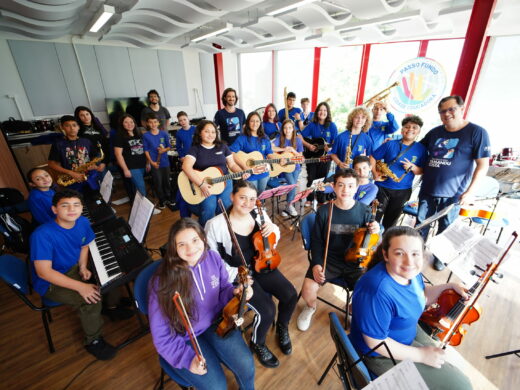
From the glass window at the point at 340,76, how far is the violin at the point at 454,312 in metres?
6.25

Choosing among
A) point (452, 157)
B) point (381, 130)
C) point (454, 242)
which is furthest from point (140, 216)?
point (381, 130)

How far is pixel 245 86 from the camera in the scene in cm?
1053

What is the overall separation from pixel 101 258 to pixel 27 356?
44.8 inches

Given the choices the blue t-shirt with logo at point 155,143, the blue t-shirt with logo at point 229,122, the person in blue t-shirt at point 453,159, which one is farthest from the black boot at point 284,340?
the blue t-shirt with logo at point 229,122

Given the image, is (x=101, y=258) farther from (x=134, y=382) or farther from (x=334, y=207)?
(x=334, y=207)

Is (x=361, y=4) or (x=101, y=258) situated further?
(x=361, y=4)

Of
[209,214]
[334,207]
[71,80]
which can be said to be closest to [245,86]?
[71,80]

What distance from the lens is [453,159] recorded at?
2732mm

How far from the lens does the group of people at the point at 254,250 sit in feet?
4.67

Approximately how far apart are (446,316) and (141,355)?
248cm

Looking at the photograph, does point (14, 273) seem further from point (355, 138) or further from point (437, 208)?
point (437, 208)

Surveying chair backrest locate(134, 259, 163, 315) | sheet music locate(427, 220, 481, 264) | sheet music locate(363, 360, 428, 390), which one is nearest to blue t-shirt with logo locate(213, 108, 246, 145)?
chair backrest locate(134, 259, 163, 315)

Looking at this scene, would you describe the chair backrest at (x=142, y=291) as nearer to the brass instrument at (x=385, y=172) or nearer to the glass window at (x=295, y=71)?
the brass instrument at (x=385, y=172)

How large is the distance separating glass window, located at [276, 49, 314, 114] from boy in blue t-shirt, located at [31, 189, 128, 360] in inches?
321
